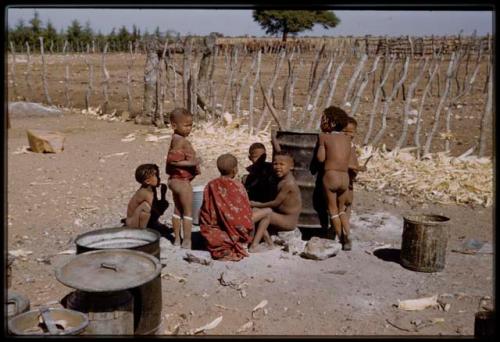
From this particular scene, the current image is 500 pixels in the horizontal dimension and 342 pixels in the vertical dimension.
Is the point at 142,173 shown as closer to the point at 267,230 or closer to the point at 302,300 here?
the point at 267,230

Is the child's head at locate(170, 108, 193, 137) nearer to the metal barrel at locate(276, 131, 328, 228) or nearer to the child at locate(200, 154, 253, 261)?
the child at locate(200, 154, 253, 261)

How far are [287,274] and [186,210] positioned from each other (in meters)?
1.29

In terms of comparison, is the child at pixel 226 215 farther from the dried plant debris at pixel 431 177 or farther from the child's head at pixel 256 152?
the dried plant debris at pixel 431 177

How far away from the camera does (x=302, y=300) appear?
4645 millimetres

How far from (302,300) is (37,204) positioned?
4.03 meters

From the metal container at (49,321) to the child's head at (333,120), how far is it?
11.3ft

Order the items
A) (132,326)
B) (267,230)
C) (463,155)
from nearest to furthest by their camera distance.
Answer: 1. (132,326)
2. (267,230)
3. (463,155)

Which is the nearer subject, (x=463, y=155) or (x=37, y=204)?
(x=37, y=204)

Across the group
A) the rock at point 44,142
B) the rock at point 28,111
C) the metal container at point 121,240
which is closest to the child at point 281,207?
the metal container at point 121,240

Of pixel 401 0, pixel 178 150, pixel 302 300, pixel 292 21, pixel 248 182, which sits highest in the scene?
pixel 292 21

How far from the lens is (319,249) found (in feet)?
18.4

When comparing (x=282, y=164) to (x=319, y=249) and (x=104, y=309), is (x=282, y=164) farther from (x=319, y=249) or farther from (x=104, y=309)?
(x=104, y=309)

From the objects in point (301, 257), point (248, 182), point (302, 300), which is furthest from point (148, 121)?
point (302, 300)

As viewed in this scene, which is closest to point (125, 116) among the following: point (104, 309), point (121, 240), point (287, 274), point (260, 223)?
point (260, 223)
